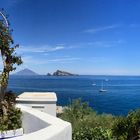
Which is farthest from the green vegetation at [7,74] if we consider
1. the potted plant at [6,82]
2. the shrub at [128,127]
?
the shrub at [128,127]

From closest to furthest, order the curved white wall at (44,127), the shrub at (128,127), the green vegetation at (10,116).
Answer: the curved white wall at (44,127) → the green vegetation at (10,116) → the shrub at (128,127)

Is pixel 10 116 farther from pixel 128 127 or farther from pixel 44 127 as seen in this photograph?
pixel 128 127

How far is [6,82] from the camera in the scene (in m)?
7.26

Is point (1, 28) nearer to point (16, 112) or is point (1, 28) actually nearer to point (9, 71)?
point (9, 71)

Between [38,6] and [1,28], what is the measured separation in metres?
89.3

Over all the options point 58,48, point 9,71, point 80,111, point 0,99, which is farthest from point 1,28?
point 58,48

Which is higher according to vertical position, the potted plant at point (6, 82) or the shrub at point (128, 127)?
the potted plant at point (6, 82)

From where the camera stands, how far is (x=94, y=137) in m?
9.27

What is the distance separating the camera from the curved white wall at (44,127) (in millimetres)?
4923

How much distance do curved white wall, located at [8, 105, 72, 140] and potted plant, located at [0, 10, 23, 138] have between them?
20 cm

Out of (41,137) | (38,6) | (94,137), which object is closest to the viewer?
(41,137)

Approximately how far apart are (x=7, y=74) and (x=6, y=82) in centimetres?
19

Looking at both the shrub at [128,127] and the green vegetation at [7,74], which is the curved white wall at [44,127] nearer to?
the green vegetation at [7,74]

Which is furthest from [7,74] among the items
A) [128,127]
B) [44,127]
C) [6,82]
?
[128,127]
